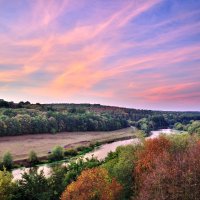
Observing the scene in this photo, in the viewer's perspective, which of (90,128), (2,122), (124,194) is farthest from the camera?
(90,128)

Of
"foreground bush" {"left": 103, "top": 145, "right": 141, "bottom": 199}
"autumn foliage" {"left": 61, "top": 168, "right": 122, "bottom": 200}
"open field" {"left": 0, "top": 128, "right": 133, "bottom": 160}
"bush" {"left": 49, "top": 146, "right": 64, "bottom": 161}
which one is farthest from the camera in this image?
"open field" {"left": 0, "top": 128, "right": 133, "bottom": 160}

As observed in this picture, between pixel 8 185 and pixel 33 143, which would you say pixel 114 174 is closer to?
pixel 8 185

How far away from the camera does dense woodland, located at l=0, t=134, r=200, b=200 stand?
98.7ft

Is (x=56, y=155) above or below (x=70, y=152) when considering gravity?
below

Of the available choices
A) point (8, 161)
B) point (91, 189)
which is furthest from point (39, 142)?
point (91, 189)

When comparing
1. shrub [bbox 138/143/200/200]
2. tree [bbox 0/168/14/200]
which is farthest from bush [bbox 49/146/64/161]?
shrub [bbox 138/143/200/200]

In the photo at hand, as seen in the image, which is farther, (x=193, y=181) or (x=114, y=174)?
(x=114, y=174)

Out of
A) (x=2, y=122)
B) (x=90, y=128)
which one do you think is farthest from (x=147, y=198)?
(x=90, y=128)

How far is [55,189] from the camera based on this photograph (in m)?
47.0

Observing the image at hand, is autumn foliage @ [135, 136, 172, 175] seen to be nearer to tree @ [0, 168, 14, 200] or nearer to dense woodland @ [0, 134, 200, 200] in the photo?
dense woodland @ [0, 134, 200, 200]

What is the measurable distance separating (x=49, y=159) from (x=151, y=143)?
4848 centimetres

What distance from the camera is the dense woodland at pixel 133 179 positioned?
30.1 meters

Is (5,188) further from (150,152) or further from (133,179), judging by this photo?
(150,152)

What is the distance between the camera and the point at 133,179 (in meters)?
47.4
